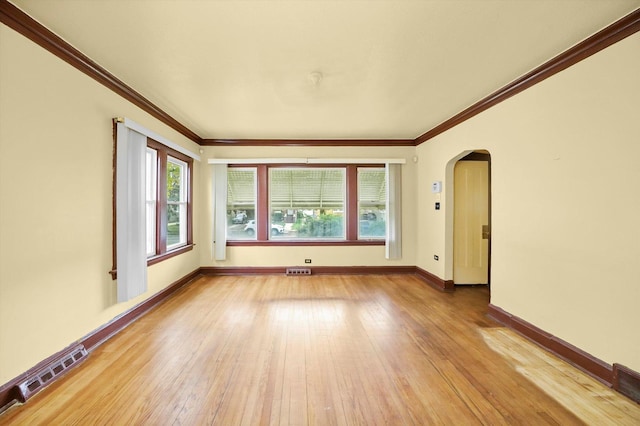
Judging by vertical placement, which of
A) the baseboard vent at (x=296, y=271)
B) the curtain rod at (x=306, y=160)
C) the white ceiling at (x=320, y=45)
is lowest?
the baseboard vent at (x=296, y=271)

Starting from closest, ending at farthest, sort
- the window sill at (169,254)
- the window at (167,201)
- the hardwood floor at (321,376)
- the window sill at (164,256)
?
the hardwood floor at (321,376) → the window sill at (164,256) → the window sill at (169,254) → the window at (167,201)

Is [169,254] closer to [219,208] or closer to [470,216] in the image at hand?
[219,208]

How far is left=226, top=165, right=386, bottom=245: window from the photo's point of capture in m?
5.16

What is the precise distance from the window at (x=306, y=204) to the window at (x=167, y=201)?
0.78 meters

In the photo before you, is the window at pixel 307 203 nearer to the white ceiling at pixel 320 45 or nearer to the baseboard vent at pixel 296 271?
the baseboard vent at pixel 296 271

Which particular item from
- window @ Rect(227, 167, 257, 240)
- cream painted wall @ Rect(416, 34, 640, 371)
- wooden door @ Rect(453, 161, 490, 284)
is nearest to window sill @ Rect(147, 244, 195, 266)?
window @ Rect(227, 167, 257, 240)

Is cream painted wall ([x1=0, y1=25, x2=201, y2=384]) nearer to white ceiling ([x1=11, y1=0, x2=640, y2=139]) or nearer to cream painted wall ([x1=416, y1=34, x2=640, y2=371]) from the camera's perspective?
white ceiling ([x1=11, y1=0, x2=640, y2=139])

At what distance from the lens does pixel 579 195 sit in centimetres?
219

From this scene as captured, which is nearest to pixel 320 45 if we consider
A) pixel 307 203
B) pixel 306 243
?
pixel 307 203

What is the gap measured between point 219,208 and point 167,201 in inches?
40.9

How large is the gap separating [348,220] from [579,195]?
3.45m

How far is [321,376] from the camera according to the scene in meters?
2.06

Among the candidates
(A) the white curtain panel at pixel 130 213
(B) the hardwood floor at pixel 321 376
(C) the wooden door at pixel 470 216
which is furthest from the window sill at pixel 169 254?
(C) the wooden door at pixel 470 216

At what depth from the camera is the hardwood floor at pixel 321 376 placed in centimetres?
168
